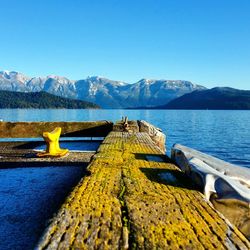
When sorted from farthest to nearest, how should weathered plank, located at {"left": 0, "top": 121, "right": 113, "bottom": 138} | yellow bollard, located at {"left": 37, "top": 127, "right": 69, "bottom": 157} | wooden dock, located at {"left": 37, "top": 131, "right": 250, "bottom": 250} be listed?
weathered plank, located at {"left": 0, "top": 121, "right": 113, "bottom": 138} < yellow bollard, located at {"left": 37, "top": 127, "right": 69, "bottom": 157} < wooden dock, located at {"left": 37, "top": 131, "right": 250, "bottom": 250}

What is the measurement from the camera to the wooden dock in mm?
3152

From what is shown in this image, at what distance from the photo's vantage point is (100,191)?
4.59 metres

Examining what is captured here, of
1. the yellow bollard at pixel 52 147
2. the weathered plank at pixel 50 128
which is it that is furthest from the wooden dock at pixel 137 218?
the weathered plank at pixel 50 128

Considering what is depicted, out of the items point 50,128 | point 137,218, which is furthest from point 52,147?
point 137,218

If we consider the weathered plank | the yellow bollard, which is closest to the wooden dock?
the yellow bollard

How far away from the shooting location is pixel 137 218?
3.67 meters

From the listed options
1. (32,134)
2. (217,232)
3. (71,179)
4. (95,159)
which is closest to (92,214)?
(217,232)

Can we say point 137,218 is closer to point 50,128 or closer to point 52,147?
point 52,147

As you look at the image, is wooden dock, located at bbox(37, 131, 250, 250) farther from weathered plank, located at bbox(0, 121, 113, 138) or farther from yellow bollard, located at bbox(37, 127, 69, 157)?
weathered plank, located at bbox(0, 121, 113, 138)

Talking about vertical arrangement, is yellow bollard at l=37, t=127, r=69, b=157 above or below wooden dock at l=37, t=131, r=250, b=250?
below

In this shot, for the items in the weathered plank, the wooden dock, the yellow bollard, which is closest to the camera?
the wooden dock

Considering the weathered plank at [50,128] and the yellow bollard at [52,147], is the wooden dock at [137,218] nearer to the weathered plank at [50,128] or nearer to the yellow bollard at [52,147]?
the yellow bollard at [52,147]

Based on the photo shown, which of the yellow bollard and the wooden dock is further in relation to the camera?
the yellow bollard

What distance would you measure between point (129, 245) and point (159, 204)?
3.60 ft
